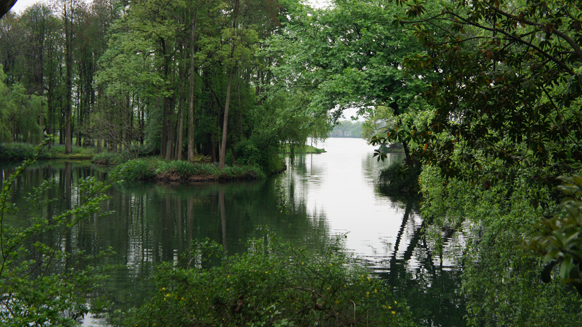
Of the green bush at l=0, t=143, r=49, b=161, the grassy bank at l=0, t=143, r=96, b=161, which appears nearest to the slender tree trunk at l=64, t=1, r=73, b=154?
the grassy bank at l=0, t=143, r=96, b=161

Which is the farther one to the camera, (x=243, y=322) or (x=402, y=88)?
(x=402, y=88)

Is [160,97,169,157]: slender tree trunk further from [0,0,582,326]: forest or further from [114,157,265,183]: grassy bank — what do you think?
[114,157,265,183]: grassy bank

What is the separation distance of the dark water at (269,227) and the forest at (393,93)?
33.0 inches

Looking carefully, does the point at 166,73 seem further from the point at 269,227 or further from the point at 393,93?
the point at 269,227

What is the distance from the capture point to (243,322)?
507cm

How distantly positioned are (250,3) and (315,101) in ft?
45.7

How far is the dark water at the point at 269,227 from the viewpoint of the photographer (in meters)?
8.86

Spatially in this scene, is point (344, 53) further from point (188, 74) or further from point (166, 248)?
point (188, 74)

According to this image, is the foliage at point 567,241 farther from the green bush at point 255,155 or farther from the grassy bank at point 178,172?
the green bush at point 255,155

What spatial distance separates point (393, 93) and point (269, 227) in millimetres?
9011

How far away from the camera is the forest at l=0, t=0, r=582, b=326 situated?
485 cm

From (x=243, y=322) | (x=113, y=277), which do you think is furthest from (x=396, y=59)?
(x=243, y=322)

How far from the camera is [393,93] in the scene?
66.0 ft

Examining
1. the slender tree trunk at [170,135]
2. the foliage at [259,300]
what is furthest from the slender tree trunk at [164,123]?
the foliage at [259,300]
